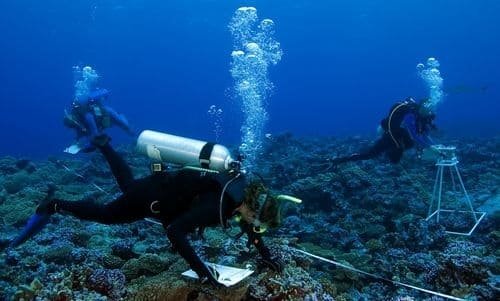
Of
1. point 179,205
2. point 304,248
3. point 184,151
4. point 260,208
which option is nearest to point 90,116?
point 304,248

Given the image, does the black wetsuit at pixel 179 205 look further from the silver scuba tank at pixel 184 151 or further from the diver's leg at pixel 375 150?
the diver's leg at pixel 375 150

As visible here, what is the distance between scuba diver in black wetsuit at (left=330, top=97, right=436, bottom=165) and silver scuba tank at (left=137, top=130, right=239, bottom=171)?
6.50 m

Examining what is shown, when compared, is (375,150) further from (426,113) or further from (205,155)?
(205,155)

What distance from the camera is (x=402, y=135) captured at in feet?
36.3

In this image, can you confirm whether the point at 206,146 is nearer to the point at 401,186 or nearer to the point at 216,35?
the point at 401,186

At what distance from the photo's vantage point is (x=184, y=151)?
16.7 feet

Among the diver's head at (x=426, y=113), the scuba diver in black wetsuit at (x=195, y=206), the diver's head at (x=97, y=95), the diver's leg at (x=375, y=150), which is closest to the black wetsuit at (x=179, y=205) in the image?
the scuba diver in black wetsuit at (x=195, y=206)

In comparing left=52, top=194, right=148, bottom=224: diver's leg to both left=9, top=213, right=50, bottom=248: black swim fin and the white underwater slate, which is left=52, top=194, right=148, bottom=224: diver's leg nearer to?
left=9, top=213, right=50, bottom=248: black swim fin

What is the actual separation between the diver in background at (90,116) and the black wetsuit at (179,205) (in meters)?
6.16

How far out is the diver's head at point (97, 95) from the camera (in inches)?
486

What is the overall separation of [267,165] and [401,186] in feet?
17.8

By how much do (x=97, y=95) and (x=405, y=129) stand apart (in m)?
8.77

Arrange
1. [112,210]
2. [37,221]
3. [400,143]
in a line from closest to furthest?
[112,210] < [37,221] < [400,143]

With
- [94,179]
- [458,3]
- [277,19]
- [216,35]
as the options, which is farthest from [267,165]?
[458,3]
